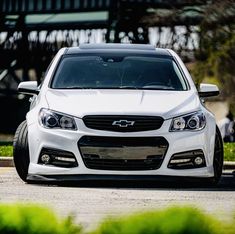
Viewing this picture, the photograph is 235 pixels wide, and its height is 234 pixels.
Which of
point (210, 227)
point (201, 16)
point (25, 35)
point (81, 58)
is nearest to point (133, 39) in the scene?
point (201, 16)

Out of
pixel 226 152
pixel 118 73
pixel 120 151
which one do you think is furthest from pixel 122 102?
pixel 226 152

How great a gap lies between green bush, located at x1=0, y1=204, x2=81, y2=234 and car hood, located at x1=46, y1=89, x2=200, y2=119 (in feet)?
23.3

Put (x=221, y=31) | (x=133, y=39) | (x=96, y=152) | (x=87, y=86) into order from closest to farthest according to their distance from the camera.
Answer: (x=96, y=152), (x=87, y=86), (x=221, y=31), (x=133, y=39)

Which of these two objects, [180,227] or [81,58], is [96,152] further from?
[180,227]

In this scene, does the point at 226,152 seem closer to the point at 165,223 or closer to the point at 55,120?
the point at 55,120

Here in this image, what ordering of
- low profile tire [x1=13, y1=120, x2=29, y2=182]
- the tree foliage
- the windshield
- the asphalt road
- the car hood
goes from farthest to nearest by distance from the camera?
the tree foliage < the windshield < low profile tire [x1=13, y1=120, x2=29, y2=182] < the car hood < the asphalt road

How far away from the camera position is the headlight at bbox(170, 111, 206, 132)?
11.3 meters

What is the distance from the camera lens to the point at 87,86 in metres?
12.3

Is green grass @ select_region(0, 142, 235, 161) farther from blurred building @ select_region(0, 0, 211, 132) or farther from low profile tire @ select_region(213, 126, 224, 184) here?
blurred building @ select_region(0, 0, 211, 132)

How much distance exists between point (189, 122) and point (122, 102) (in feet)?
2.40

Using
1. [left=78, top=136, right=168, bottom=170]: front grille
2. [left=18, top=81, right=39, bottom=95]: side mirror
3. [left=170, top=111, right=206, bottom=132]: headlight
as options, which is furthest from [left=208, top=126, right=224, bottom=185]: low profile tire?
[left=18, top=81, right=39, bottom=95]: side mirror

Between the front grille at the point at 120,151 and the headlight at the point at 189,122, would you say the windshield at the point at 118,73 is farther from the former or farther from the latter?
the front grille at the point at 120,151

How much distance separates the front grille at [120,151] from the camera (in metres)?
11.2

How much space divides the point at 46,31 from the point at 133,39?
24.3 feet
